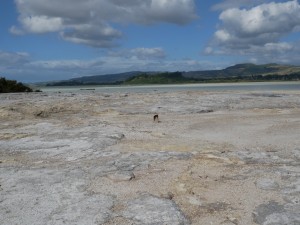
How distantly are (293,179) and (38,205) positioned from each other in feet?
15.2

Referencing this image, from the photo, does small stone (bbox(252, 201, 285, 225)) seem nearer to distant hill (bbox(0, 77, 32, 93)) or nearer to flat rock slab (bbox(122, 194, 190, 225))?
flat rock slab (bbox(122, 194, 190, 225))

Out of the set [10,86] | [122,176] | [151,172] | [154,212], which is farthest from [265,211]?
[10,86]

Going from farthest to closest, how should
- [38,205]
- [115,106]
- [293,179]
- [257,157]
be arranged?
[115,106] → [257,157] → [293,179] → [38,205]

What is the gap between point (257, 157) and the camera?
966 centimetres

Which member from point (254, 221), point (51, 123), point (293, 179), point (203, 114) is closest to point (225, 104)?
point (203, 114)

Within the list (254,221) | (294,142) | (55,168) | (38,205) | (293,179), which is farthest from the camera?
(294,142)

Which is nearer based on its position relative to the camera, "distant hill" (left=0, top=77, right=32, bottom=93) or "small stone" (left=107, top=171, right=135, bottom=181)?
"small stone" (left=107, top=171, right=135, bottom=181)

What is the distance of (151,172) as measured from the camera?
849 cm

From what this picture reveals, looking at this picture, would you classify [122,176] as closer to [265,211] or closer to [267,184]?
[267,184]

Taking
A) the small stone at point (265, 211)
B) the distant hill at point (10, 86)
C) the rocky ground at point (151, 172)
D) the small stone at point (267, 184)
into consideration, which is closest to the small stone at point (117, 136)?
the rocky ground at point (151, 172)

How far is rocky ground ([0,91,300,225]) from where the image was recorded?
20.8 ft

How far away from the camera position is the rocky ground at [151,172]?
634 cm

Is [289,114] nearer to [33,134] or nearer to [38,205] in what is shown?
[33,134]

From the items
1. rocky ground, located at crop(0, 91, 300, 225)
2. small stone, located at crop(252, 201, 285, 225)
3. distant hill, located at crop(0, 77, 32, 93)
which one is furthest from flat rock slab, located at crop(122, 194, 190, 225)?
distant hill, located at crop(0, 77, 32, 93)
